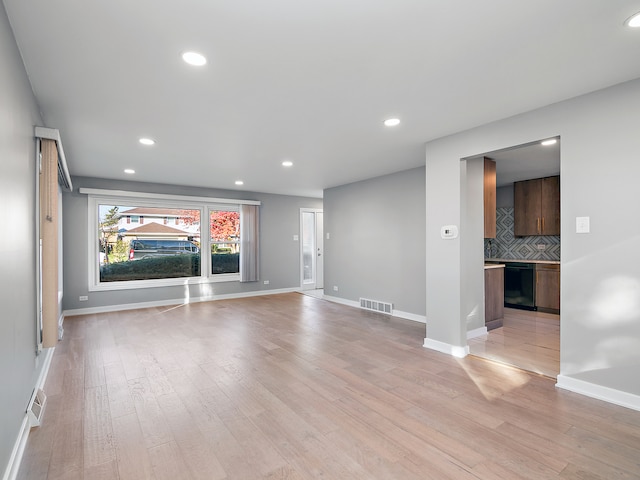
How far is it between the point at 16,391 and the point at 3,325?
22.5 inches

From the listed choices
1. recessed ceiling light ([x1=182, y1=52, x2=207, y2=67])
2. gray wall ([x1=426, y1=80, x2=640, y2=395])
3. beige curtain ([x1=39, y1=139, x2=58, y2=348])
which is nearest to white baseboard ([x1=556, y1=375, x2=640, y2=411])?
gray wall ([x1=426, y1=80, x2=640, y2=395])

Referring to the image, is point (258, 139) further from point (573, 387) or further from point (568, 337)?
point (573, 387)

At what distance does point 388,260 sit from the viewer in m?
5.70

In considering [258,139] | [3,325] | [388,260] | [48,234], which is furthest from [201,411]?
[388,260]

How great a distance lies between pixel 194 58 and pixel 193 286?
5481mm

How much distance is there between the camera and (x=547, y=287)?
5582mm

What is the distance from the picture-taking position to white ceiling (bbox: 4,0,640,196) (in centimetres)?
171

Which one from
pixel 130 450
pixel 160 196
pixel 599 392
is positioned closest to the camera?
pixel 130 450

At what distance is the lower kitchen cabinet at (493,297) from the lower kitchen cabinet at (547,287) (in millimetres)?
1384

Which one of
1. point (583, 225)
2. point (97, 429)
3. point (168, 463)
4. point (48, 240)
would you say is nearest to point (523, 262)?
point (583, 225)

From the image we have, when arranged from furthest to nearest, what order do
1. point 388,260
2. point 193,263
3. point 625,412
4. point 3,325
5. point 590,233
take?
point 193,263, point 388,260, point 590,233, point 625,412, point 3,325

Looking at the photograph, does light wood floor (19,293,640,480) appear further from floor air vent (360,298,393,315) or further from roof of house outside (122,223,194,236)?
roof of house outside (122,223,194,236)

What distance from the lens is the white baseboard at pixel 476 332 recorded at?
418 cm

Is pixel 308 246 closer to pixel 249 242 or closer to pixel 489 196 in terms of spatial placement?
pixel 249 242
